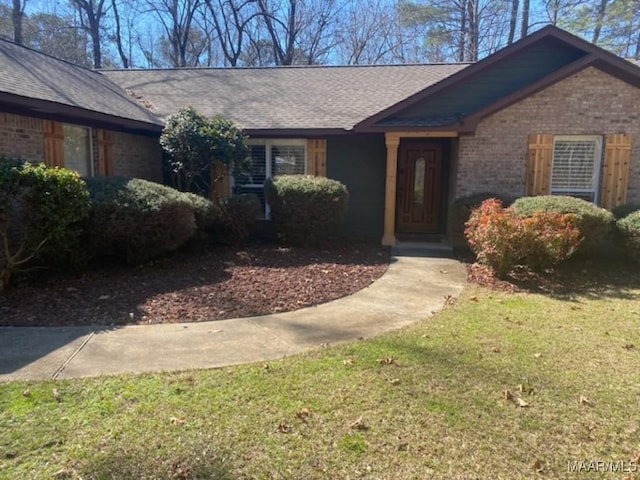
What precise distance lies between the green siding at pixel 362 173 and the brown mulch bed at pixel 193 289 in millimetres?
2408

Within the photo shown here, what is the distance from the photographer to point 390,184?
9.82 meters

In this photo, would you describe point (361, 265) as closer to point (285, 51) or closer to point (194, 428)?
point (194, 428)

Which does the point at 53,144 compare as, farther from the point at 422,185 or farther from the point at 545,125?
the point at 545,125

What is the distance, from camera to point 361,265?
27.1 ft

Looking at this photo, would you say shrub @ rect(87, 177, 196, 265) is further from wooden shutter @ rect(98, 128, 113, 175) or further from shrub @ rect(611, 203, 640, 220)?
shrub @ rect(611, 203, 640, 220)

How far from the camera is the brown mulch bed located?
5.35 meters

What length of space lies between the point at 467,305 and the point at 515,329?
0.99 metres

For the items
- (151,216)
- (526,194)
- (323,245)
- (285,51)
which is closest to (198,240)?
(151,216)

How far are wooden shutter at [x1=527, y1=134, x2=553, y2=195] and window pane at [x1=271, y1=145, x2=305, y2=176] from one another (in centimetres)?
525

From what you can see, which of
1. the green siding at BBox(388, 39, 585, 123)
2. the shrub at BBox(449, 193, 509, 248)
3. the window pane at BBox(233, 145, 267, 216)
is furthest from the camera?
the window pane at BBox(233, 145, 267, 216)

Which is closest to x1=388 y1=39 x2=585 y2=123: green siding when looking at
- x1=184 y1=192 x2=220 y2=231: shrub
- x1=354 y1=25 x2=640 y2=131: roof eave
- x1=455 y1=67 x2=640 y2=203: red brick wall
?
x1=354 y1=25 x2=640 y2=131: roof eave

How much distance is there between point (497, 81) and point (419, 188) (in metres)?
3.07

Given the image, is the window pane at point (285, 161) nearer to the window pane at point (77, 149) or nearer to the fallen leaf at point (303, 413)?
the window pane at point (77, 149)

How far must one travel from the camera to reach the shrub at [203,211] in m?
8.59
